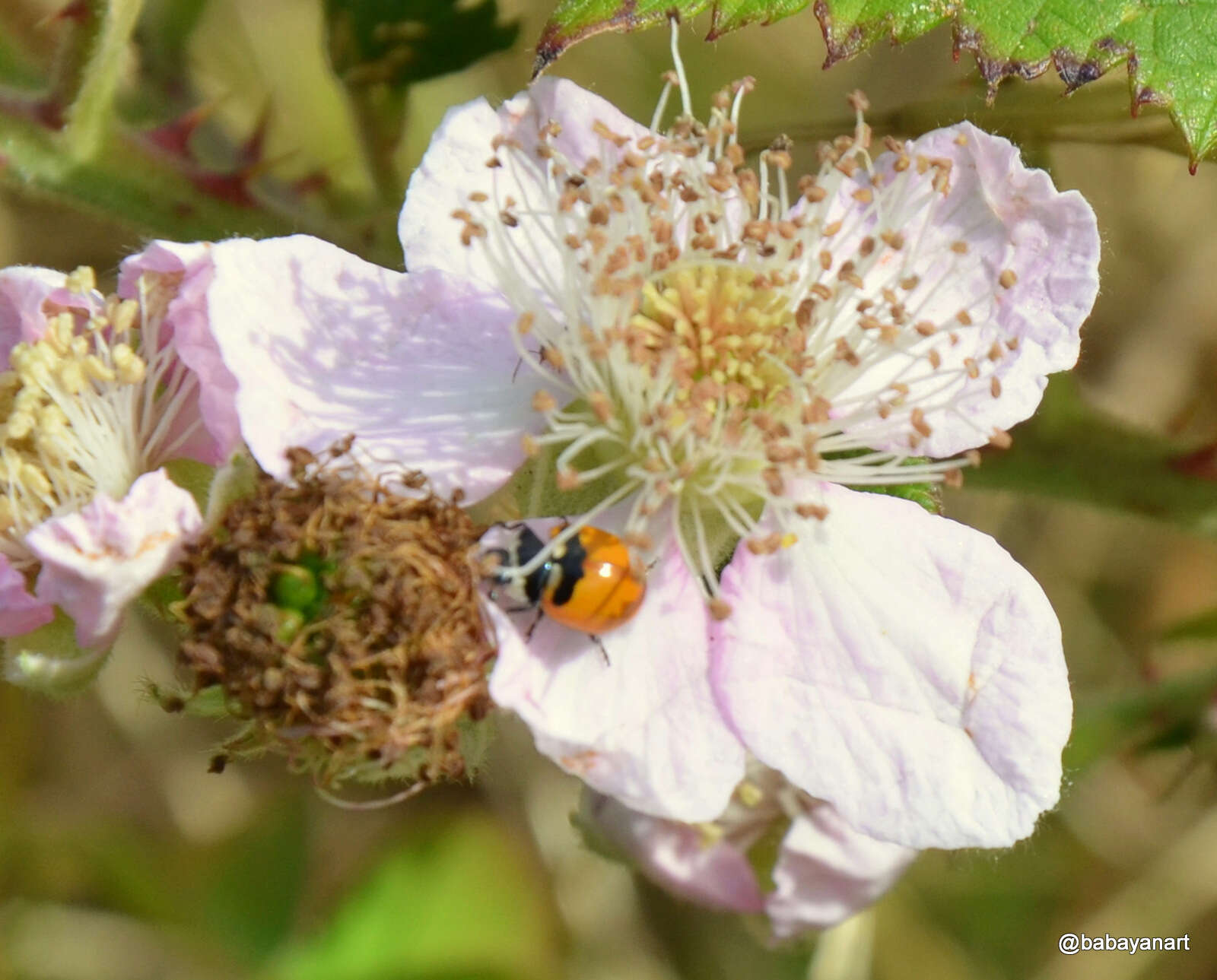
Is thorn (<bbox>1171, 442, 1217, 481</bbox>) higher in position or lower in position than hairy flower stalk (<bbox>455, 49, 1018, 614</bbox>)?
lower

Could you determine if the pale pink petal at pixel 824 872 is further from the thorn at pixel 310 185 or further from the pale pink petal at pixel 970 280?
the thorn at pixel 310 185

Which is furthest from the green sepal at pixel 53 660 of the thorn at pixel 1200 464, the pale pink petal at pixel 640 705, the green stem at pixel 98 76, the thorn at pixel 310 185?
the thorn at pixel 1200 464

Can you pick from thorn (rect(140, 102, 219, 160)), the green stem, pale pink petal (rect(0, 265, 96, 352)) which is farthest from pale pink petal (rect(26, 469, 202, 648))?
thorn (rect(140, 102, 219, 160))

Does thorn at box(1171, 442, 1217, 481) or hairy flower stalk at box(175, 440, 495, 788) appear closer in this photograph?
hairy flower stalk at box(175, 440, 495, 788)

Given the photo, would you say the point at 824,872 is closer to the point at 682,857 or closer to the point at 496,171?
the point at 682,857

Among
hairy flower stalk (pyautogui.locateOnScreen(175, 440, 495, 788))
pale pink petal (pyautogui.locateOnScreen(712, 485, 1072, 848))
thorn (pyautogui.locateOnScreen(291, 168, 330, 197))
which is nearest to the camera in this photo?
hairy flower stalk (pyautogui.locateOnScreen(175, 440, 495, 788))

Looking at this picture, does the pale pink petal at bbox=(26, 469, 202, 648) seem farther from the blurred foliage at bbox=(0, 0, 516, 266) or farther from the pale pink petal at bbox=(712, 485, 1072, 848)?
the blurred foliage at bbox=(0, 0, 516, 266)

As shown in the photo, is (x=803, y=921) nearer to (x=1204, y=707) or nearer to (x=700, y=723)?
(x=700, y=723)

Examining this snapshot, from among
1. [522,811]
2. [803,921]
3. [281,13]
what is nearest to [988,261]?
[803,921]

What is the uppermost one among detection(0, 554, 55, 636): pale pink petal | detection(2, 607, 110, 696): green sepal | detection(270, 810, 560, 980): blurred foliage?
detection(0, 554, 55, 636): pale pink petal
